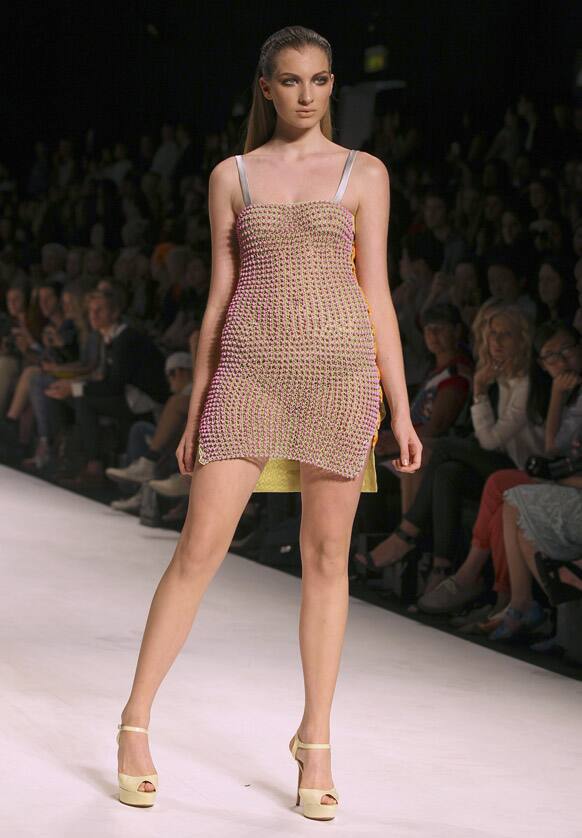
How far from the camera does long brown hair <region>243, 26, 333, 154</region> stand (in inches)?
97.5

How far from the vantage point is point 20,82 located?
1329cm

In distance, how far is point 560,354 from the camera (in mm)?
4328

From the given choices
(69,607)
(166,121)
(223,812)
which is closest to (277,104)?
(223,812)

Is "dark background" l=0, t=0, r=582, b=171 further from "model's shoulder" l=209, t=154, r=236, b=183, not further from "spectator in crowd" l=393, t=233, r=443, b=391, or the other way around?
"model's shoulder" l=209, t=154, r=236, b=183

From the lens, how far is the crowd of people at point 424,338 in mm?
4188

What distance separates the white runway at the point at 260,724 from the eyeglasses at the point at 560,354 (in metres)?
0.85

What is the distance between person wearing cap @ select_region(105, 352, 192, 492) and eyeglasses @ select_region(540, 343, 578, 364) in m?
2.07

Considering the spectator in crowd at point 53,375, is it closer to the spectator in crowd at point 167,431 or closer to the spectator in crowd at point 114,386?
the spectator in crowd at point 114,386

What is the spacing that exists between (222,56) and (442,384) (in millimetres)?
7055

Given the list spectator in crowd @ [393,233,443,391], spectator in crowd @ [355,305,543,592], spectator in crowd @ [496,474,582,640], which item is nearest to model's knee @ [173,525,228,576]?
spectator in crowd @ [496,474,582,640]

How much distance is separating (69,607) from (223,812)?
1811mm

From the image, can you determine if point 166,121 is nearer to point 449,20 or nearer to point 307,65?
point 449,20

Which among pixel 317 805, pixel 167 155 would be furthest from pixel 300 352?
pixel 167 155

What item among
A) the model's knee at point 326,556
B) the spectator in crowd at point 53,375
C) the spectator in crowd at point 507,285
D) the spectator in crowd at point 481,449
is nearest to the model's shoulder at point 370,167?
the model's knee at point 326,556
